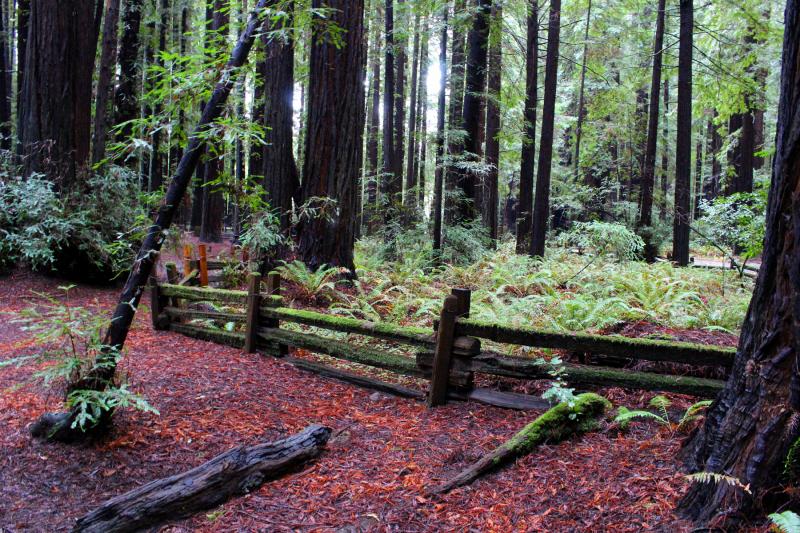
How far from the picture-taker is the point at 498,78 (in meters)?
A: 17.5

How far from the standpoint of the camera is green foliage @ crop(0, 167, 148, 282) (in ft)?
32.8

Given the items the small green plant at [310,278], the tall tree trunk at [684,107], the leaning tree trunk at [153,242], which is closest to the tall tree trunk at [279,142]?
the small green plant at [310,278]

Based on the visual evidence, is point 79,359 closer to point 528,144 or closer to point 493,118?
point 528,144

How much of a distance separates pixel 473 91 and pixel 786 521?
13.4 metres

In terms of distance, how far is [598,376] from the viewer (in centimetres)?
496

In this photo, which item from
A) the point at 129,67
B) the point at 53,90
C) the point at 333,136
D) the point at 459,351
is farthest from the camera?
the point at 129,67

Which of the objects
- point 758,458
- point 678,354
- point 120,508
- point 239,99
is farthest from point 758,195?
point 120,508

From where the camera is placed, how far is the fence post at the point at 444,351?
17.9 feet

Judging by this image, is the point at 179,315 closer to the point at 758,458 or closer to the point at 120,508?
the point at 120,508

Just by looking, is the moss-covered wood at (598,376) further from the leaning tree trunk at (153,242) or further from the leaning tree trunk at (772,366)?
the leaning tree trunk at (153,242)

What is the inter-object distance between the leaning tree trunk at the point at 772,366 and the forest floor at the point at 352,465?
361mm

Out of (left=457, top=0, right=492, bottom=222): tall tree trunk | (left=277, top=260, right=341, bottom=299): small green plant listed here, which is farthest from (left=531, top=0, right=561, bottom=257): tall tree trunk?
(left=277, top=260, right=341, bottom=299): small green plant

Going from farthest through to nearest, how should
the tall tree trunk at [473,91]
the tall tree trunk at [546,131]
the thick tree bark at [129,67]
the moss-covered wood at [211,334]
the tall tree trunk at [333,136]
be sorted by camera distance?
the thick tree bark at [129,67] → the tall tree trunk at [546,131] → the tall tree trunk at [473,91] → the tall tree trunk at [333,136] → the moss-covered wood at [211,334]

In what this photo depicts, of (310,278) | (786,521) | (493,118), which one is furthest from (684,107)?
(786,521)
